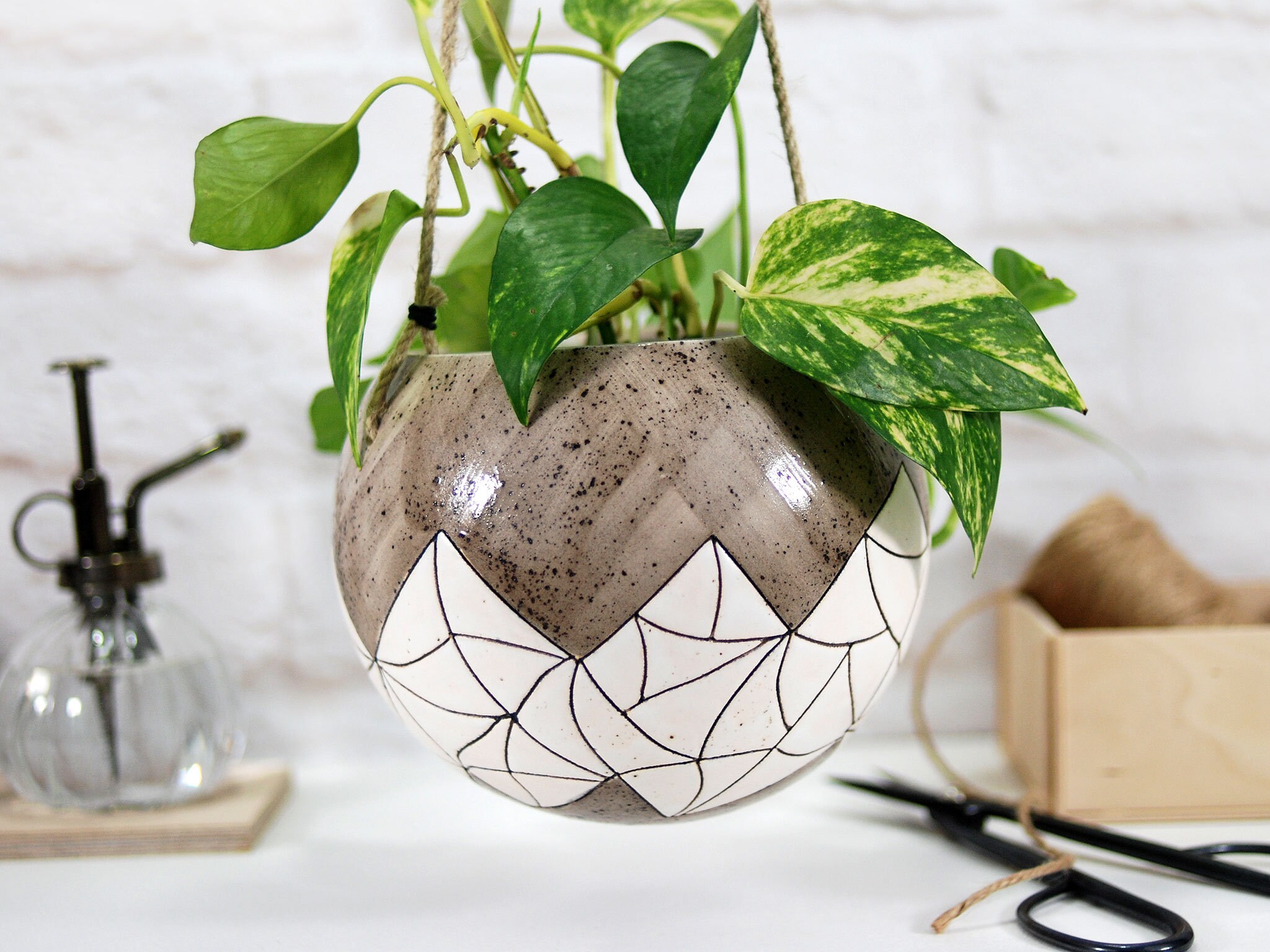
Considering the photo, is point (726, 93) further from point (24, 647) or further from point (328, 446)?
point (24, 647)

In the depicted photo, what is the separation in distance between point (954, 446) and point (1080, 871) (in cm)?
28

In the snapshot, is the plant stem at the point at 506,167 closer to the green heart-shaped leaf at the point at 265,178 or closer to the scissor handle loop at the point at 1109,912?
the green heart-shaped leaf at the point at 265,178

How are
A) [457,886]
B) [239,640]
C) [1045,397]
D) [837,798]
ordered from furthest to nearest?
[239,640], [837,798], [457,886], [1045,397]

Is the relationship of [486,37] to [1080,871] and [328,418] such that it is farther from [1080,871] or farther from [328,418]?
[1080,871]

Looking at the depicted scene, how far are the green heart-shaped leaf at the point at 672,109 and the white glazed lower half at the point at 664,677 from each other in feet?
0.41

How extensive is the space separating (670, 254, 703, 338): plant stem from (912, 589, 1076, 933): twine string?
287 millimetres

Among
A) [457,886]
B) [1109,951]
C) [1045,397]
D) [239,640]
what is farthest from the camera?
[239,640]

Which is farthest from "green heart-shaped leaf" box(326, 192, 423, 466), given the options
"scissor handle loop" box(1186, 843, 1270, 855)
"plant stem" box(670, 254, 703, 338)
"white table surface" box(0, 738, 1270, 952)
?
"scissor handle loop" box(1186, 843, 1270, 855)

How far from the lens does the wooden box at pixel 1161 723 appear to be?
0.60 metres

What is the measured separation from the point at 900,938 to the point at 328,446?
385mm

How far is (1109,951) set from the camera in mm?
439

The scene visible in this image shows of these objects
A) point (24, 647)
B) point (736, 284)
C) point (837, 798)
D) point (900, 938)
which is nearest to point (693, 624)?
point (736, 284)

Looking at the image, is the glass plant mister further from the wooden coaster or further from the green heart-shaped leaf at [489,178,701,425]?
the green heart-shaped leaf at [489,178,701,425]

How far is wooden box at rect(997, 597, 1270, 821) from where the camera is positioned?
596 mm
